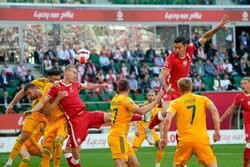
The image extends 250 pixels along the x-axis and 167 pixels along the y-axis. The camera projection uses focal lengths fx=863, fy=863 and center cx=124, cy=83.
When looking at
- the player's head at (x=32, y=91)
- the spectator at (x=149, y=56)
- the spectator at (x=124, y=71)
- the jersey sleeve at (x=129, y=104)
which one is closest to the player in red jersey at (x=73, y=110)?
the player's head at (x=32, y=91)

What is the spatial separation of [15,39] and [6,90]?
24.6 ft

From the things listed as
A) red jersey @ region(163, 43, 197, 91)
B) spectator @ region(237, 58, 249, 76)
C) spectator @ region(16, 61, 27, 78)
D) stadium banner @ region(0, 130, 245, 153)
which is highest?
red jersey @ region(163, 43, 197, 91)

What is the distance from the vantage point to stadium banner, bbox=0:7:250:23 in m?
43.4

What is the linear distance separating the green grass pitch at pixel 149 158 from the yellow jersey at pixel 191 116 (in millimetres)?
7539

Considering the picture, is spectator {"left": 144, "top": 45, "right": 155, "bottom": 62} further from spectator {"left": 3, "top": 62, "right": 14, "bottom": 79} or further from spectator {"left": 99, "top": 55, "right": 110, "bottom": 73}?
spectator {"left": 3, "top": 62, "right": 14, "bottom": 79}

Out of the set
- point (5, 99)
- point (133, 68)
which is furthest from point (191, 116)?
point (133, 68)

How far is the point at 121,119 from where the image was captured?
57.6 ft

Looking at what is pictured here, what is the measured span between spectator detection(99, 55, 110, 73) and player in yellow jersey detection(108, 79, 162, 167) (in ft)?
79.7

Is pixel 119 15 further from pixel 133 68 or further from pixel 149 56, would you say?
pixel 133 68

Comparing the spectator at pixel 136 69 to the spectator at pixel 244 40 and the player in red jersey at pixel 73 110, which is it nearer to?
the spectator at pixel 244 40

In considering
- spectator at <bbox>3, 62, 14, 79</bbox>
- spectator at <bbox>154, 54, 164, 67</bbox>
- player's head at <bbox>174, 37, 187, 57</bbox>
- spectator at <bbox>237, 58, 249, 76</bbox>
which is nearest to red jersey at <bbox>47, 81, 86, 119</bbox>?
player's head at <bbox>174, 37, 187, 57</bbox>

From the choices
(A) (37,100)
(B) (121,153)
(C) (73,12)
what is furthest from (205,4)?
(B) (121,153)

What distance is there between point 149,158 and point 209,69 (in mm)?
18233

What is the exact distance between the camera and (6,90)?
37750 mm
